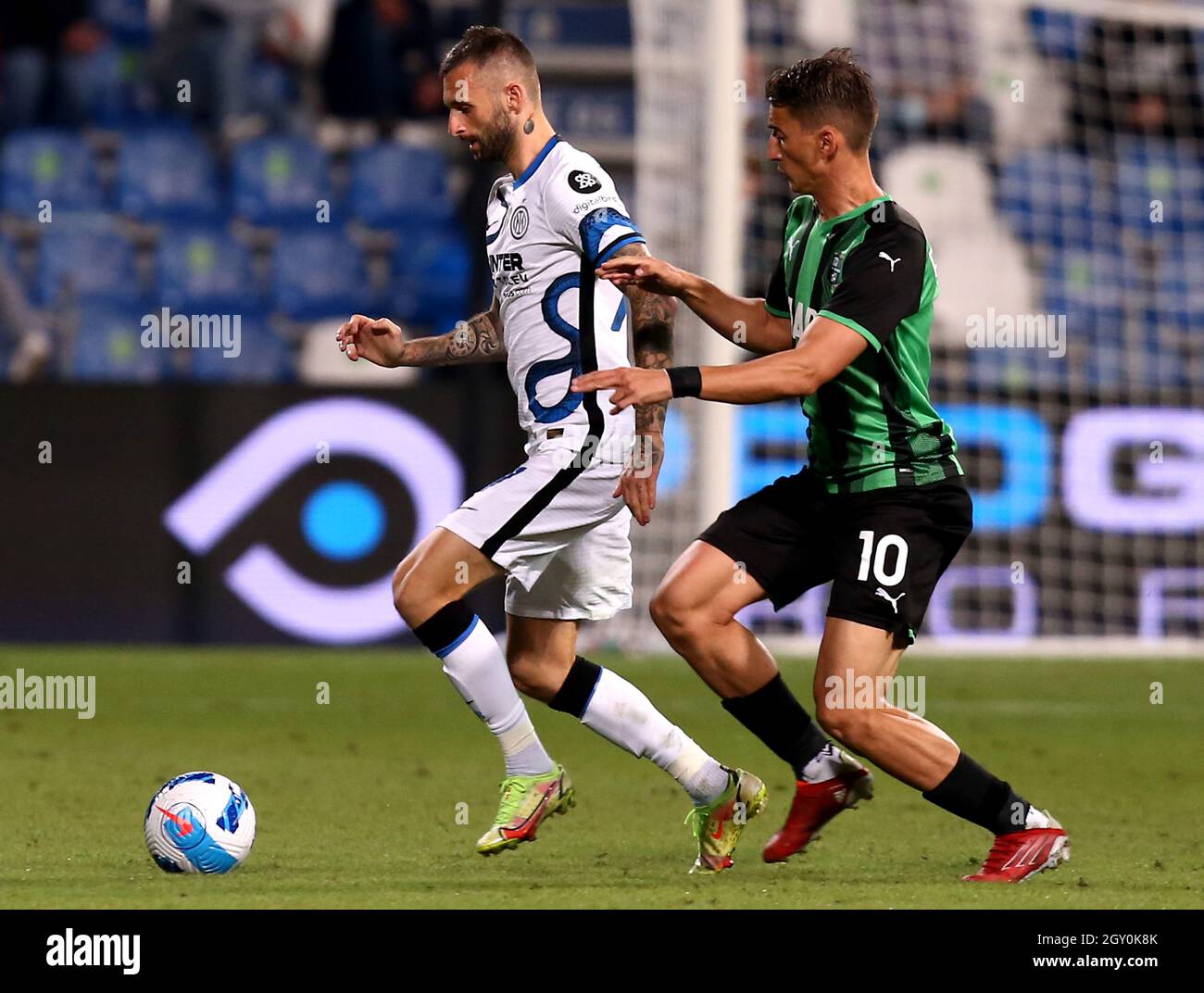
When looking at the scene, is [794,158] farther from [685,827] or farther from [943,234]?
[943,234]

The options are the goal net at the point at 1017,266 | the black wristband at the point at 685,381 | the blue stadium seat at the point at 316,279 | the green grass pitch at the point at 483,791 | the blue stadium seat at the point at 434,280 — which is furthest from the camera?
the blue stadium seat at the point at 316,279

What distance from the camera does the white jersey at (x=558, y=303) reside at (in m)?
5.57

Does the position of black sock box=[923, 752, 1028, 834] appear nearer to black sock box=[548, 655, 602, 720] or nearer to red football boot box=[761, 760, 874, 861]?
red football boot box=[761, 760, 874, 861]

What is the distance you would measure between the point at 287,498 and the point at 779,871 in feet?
19.9

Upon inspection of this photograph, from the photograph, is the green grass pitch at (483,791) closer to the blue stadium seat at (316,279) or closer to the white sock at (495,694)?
the white sock at (495,694)

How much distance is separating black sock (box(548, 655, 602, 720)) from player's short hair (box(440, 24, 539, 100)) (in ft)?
5.21

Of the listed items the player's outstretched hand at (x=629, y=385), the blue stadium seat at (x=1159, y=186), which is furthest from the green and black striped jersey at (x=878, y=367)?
the blue stadium seat at (x=1159, y=186)

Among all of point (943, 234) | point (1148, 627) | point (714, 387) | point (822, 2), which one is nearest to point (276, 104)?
point (822, 2)

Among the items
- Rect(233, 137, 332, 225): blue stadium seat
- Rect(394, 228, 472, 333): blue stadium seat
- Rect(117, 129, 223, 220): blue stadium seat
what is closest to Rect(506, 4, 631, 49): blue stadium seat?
Rect(394, 228, 472, 333): blue stadium seat

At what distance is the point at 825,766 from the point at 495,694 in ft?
2.92

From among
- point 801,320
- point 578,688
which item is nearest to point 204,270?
point 578,688

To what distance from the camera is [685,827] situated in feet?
20.4

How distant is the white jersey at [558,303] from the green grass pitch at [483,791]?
1.18 meters

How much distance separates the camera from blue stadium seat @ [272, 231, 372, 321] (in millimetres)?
13133
